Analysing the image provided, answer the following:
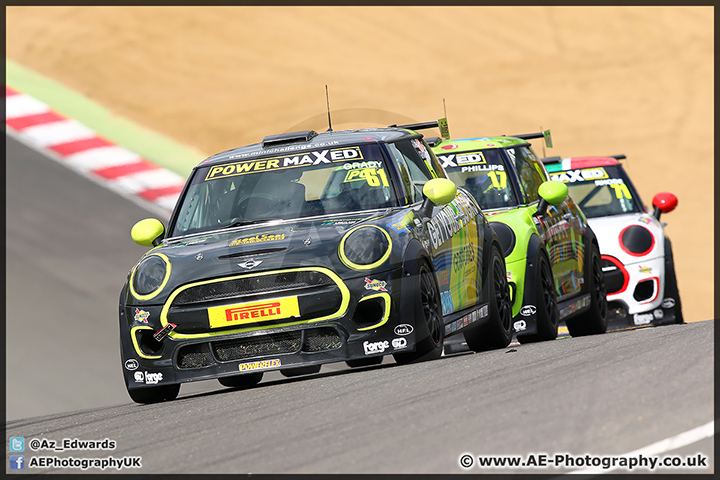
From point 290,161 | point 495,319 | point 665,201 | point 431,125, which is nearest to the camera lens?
point 290,161

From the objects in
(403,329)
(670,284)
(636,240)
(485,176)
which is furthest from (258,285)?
(670,284)

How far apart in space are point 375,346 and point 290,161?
1667 mm

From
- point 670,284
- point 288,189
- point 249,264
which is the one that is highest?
point 288,189

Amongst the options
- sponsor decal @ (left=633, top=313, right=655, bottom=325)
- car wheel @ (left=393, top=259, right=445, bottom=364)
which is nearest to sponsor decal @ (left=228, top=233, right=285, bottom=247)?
car wheel @ (left=393, top=259, right=445, bottom=364)

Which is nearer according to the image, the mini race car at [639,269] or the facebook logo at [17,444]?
the facebook logo at [17,444]

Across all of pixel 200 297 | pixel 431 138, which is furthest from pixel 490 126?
pixel 200 297

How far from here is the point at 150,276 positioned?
693cm

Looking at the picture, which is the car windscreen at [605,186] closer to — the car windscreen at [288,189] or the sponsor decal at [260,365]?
the car windscreen at [288,189]

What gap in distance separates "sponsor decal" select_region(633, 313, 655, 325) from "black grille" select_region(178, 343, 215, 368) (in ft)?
18.5

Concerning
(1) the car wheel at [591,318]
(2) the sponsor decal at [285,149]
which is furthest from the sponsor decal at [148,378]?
(1) the car wheel at [591,318]

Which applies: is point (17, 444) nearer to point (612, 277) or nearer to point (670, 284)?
point (612, 277)

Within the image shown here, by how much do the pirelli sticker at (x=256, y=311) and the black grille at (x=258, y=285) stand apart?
0.22ft

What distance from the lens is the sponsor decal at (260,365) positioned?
21.8 ft

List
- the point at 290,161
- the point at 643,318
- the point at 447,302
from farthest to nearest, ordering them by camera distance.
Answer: the point at 643,318 → the point at 290,161 → the point at 447,302
